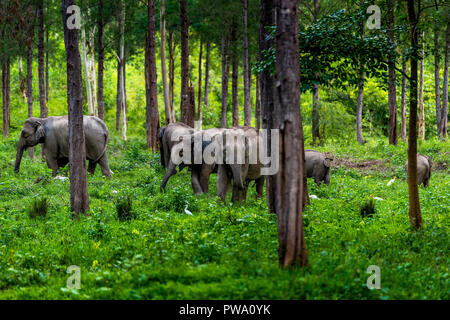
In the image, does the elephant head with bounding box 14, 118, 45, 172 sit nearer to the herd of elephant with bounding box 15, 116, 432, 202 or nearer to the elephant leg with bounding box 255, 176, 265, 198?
the herd of elephant with bounding box 15, 116, 432, 202

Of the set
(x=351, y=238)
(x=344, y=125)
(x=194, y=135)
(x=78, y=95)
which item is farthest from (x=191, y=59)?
(x=351, y=238)

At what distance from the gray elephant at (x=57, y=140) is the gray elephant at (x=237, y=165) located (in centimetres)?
670

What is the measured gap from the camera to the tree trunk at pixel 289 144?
6.67 m

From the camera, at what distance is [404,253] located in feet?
26.8

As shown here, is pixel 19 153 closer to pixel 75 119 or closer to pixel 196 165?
pixel 196 165

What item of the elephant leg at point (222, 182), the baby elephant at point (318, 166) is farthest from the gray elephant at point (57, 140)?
the baby elephant at point (318, 166)

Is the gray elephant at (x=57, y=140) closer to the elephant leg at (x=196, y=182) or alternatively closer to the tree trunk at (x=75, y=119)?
the elephant leg at (x=196, y=182)

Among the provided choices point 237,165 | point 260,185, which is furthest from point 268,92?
point 260,185

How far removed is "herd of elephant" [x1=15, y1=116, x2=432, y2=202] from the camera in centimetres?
1466

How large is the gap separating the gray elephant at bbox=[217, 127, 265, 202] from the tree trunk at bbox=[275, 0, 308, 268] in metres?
7.45

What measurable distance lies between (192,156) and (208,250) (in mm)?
7903
